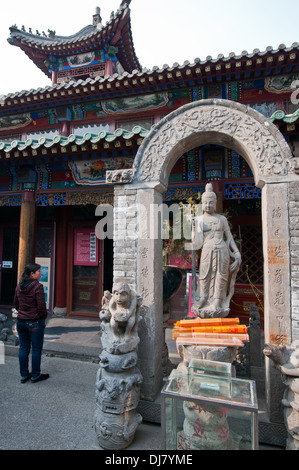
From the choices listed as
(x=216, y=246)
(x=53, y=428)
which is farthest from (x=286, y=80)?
(x=53, y=428)

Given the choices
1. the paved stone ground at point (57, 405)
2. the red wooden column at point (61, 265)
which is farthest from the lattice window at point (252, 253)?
the red wooden column at point (61, 265)

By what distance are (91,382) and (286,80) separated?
734 centimetres

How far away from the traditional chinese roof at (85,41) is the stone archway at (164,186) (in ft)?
25.7

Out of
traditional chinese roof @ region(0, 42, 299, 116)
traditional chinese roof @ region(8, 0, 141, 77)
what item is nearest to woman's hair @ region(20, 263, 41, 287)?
traditional chinese roof @ region(0, 42, 299, 116)

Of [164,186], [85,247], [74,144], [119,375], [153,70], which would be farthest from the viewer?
[85,247]

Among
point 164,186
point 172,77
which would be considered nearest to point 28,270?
point 164,186

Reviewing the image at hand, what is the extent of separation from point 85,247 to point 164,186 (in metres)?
5.15

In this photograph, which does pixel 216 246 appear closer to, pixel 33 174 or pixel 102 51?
pixel 33 174

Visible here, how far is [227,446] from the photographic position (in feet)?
7.78

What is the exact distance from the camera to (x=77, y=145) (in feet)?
18.0

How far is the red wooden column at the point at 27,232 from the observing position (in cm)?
654

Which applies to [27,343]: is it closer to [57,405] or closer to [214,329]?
[57,405]

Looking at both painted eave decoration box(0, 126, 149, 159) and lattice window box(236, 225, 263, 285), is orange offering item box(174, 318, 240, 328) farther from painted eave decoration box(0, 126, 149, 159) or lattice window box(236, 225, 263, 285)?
lattice window box(236, 225, 263, 285)

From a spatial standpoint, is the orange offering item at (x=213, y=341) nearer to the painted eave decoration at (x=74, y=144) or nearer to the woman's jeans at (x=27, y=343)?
the woman's jeans at (x=27, y=343)
